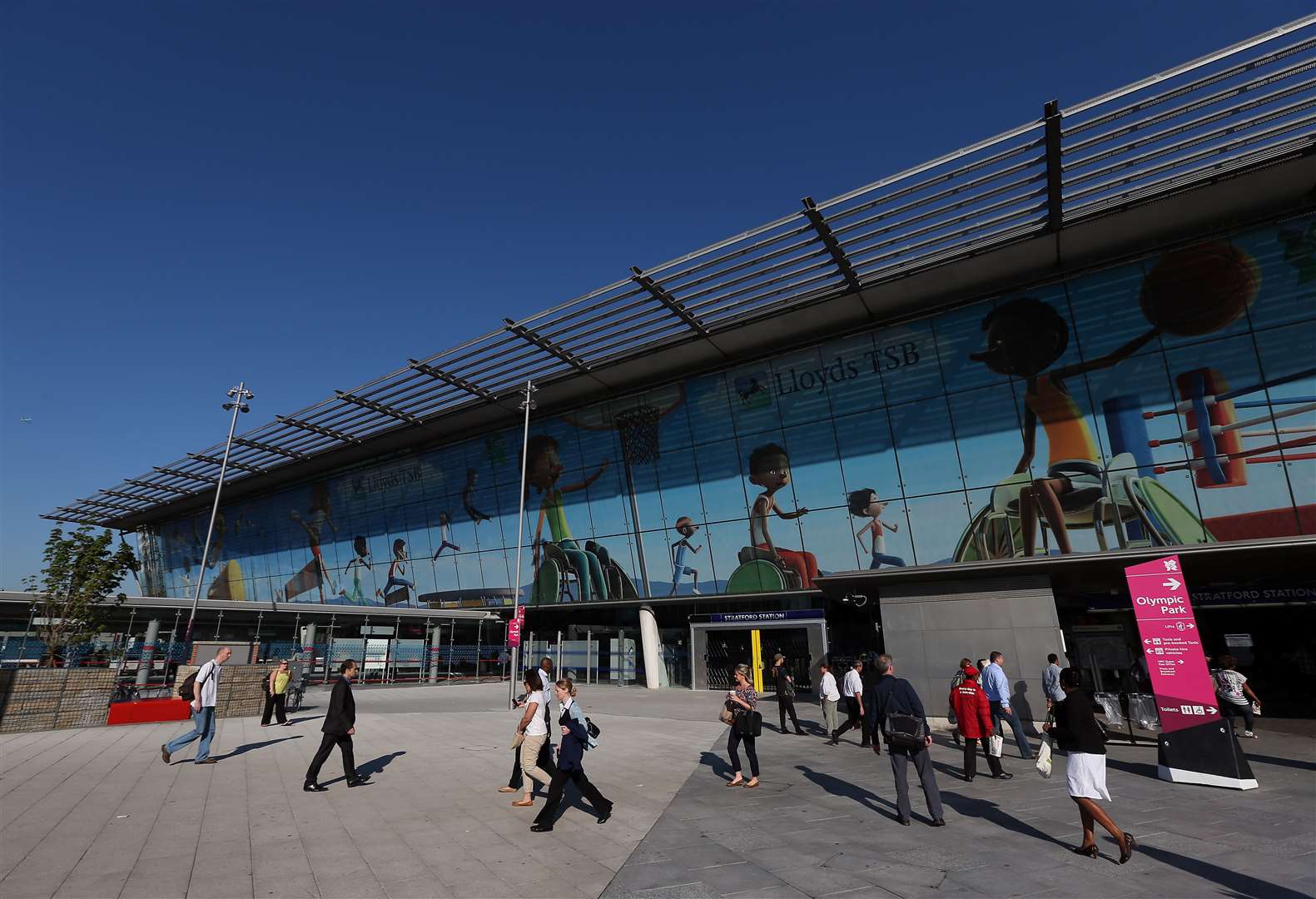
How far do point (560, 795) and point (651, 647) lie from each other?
2470 cm

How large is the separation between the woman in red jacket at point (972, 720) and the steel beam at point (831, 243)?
14.6 metres

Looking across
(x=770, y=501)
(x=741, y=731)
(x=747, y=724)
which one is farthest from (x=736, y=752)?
(x=770, y=501)

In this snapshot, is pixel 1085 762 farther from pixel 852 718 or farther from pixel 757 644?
pixel 757 644

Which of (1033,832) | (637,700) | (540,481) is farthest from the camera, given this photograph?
(540,481)

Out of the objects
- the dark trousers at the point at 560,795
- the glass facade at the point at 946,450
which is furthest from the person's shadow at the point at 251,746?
the glass facade at the point at 946,450

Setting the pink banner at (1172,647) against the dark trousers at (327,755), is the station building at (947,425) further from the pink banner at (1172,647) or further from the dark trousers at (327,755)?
the dark trousers at (327,755)

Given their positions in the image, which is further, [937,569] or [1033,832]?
[937,569]

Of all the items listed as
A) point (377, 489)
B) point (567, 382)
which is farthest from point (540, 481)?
point (377, 489)

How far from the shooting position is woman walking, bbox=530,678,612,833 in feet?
22.9

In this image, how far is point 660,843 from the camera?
21.6 ft

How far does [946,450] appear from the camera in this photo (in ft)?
79.6

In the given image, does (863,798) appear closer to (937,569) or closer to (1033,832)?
(1033,832)

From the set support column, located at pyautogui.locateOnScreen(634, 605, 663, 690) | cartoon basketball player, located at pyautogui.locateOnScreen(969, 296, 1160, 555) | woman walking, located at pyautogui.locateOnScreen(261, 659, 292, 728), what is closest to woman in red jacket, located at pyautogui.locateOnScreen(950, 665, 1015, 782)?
cartoon basketball player, located at pyautogui.locateOnScreen(969, 296, 1160, 555)

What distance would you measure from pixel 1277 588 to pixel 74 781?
104 ft
